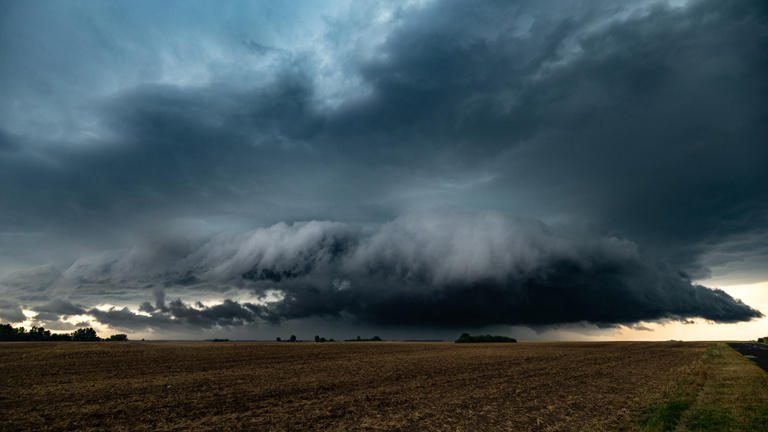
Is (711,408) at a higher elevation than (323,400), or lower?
lower

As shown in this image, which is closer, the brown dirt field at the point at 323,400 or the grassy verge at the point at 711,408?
the grassy verge at the point at 711,408

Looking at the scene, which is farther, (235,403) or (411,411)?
(235,403)

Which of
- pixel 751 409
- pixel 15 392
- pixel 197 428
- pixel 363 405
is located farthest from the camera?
pixel 15 392

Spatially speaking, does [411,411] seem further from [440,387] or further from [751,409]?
[751,409]

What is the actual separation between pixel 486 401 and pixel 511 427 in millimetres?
6082

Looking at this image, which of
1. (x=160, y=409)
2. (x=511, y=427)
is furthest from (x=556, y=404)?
(x=160, y=409)

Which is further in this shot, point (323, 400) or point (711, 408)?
point (323, 400)

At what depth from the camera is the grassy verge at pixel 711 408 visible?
17609mm

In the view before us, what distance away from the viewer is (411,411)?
20.9 metres

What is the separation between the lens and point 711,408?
69.2 ft

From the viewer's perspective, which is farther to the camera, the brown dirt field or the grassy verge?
the brown dirt field

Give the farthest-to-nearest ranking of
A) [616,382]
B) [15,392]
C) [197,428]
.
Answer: [616,382] < [15,392] < [197,428]

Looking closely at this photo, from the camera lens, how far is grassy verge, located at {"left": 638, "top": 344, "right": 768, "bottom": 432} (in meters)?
17.6

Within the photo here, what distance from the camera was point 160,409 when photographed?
830 inches
